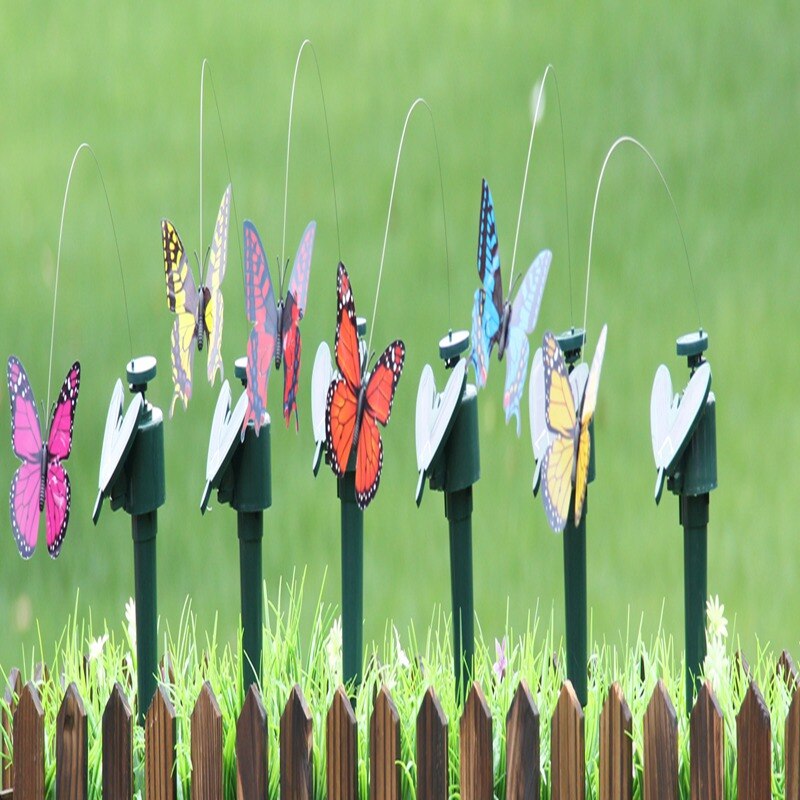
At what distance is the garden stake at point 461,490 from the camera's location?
2.40 m

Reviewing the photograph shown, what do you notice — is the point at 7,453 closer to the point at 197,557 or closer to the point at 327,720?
the point at 197,557

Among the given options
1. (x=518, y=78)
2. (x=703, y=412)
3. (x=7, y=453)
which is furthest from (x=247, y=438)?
(x=518, y=78)

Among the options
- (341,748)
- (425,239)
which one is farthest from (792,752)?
(425,239)

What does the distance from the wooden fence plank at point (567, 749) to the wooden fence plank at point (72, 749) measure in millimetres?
826

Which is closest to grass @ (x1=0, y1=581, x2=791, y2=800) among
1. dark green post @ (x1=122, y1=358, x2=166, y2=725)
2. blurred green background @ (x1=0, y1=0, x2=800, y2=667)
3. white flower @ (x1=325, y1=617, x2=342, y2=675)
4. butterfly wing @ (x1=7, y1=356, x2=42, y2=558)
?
white flower @ (x1=325, y1=617, x2=342, y2=675)

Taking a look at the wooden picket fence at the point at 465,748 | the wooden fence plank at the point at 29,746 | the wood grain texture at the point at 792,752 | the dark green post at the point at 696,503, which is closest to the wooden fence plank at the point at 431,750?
the wooden picket fence at the point at 465,748

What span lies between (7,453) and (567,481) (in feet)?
8.87

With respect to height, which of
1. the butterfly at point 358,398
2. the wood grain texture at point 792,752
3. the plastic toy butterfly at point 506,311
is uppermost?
the plastic toy butterfly at point 506,311

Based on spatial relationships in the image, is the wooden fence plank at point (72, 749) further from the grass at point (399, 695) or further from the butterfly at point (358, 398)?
the butterfly at point (358, 398)

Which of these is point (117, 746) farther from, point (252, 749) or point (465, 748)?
point (465, 748)

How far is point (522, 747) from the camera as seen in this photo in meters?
Result: 2.26

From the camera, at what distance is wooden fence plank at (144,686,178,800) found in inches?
91.0

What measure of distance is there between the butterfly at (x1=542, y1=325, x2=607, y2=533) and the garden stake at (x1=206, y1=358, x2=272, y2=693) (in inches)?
20.4

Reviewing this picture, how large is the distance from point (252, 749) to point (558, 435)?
29.3 inches
